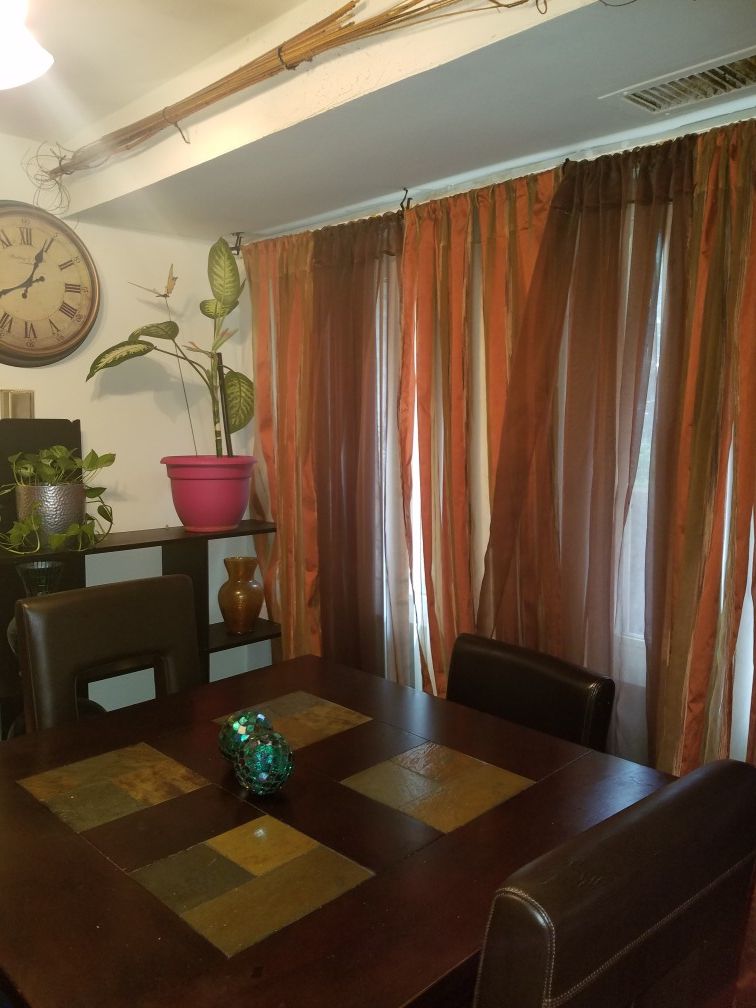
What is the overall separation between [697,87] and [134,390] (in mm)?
2081

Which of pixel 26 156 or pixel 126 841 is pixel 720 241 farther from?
pixel 26 156

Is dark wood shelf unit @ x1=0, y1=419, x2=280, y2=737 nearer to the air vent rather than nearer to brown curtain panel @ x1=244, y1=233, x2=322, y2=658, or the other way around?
brown curtain panel @ x1=244, y1=233, x2=322, y2=658

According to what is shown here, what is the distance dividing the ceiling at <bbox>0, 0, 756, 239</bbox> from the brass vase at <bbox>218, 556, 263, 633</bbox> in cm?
127

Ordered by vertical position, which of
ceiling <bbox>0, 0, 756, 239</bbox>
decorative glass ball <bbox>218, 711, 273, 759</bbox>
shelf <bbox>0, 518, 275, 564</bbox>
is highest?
ceiling <bbox>0, 0, 756, 239</bbox>

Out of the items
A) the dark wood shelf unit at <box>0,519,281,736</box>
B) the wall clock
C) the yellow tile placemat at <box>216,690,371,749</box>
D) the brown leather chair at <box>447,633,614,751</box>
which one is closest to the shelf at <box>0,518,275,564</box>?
the dark wood shelf unit at <box>0,519,281,736</box>

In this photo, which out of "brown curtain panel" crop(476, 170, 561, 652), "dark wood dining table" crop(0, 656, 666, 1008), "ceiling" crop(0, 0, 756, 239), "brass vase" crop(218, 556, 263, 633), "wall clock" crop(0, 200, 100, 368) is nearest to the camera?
"dark wood dining table" crop(0, 656, 666, 1008)

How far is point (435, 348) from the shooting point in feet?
8.00

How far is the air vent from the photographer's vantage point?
1651 mm

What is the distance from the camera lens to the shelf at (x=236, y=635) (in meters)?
2.79

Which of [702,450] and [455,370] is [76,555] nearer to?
[455,370]

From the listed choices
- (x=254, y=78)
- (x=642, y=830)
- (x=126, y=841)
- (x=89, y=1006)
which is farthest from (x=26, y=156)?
(x=642, y=830)

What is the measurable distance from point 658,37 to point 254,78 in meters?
0.93

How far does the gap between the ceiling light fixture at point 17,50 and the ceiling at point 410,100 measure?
59 centimetres

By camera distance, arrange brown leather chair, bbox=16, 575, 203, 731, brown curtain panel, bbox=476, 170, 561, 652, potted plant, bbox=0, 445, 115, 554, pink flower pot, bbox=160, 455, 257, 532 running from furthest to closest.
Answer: pink flower pot, bbox=160, 455, 257, 532 < potted plant, bbox=0, 445, 115, 554 < brown curtain panel, bbox=476, 170, 561, 652 < brown leather chair, bbox=16, 575, 203, 731
